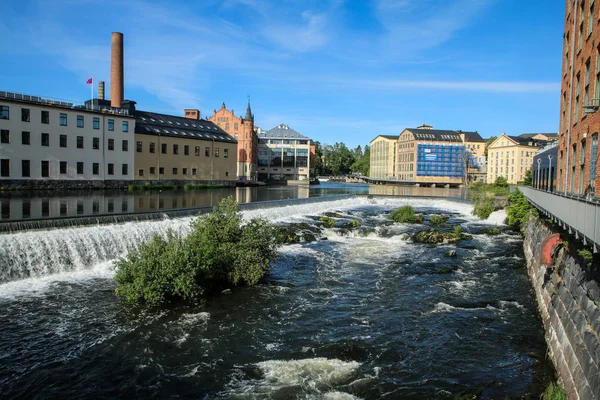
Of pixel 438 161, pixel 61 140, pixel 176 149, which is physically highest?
pixel 438 161

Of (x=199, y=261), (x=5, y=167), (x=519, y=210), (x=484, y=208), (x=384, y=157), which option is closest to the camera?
(x=199, y=261)

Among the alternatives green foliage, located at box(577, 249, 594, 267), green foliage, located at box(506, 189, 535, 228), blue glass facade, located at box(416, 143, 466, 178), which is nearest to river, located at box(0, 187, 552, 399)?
green foliage, located at box(577, 249, 594, 267)

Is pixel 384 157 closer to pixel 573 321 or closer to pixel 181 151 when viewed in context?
pixel 181 151

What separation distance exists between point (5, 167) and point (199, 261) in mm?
38761

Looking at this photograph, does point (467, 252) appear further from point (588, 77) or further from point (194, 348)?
point (194, 348)

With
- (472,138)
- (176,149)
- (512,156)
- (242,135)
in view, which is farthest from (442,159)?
(176,149)

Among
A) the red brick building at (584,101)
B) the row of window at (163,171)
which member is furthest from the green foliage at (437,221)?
the row of window at (163,171)

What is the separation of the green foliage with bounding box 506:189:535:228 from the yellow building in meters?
71.8

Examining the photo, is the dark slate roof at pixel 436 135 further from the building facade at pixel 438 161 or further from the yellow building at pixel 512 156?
the yellow building at pixel 512 156

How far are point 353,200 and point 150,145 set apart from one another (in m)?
29.4

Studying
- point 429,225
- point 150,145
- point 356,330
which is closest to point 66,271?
point 356,330

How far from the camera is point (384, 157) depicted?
471 ft

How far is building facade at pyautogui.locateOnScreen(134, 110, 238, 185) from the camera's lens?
61438 millimetres

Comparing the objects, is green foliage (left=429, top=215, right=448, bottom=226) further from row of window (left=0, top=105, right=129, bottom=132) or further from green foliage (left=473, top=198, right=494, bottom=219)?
row of window (left=0, top=105, right=129, bottom=132)
